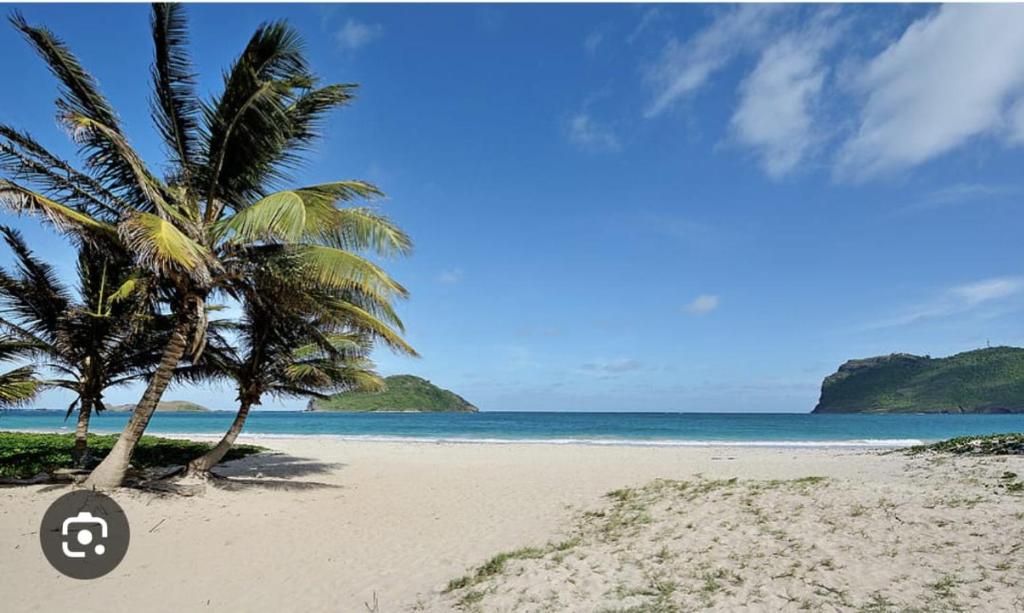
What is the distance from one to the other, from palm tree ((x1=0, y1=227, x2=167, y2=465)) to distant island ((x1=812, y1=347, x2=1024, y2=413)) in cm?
12333

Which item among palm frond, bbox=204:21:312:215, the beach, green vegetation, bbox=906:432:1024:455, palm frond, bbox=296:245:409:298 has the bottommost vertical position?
the beach

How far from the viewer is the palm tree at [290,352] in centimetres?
977

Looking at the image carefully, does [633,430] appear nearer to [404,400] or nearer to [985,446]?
[985,446]

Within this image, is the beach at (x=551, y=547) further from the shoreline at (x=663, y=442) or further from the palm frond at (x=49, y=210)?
the shoreline at (x=663, y=442)

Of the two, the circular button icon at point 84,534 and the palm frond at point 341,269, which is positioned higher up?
the palm frond at point 341,269

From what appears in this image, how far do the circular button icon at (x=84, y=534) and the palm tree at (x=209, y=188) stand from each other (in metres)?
0.57

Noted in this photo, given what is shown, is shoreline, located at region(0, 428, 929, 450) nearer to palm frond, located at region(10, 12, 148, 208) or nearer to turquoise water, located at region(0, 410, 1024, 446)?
turquoise water, located at region(0, 410, 1024, 446)

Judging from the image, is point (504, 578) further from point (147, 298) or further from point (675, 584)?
point (147, 298)

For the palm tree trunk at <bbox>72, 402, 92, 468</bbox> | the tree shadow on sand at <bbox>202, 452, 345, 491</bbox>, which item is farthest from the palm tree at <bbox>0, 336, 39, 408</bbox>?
the tree shadow on sand at <bbox>202, 452, 345, 491</bbox>

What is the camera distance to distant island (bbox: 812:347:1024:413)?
97250 millimetres

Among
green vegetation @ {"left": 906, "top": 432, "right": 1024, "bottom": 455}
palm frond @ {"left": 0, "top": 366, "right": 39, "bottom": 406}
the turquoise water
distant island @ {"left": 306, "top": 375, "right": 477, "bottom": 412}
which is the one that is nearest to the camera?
palm frond @ {"left": 0, "top": 366, "right": 39, "bottom": 406}

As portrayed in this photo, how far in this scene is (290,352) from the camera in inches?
464

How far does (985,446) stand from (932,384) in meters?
118

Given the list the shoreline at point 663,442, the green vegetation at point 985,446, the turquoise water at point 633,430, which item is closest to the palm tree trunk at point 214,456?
the green vegetation at point 985,446
